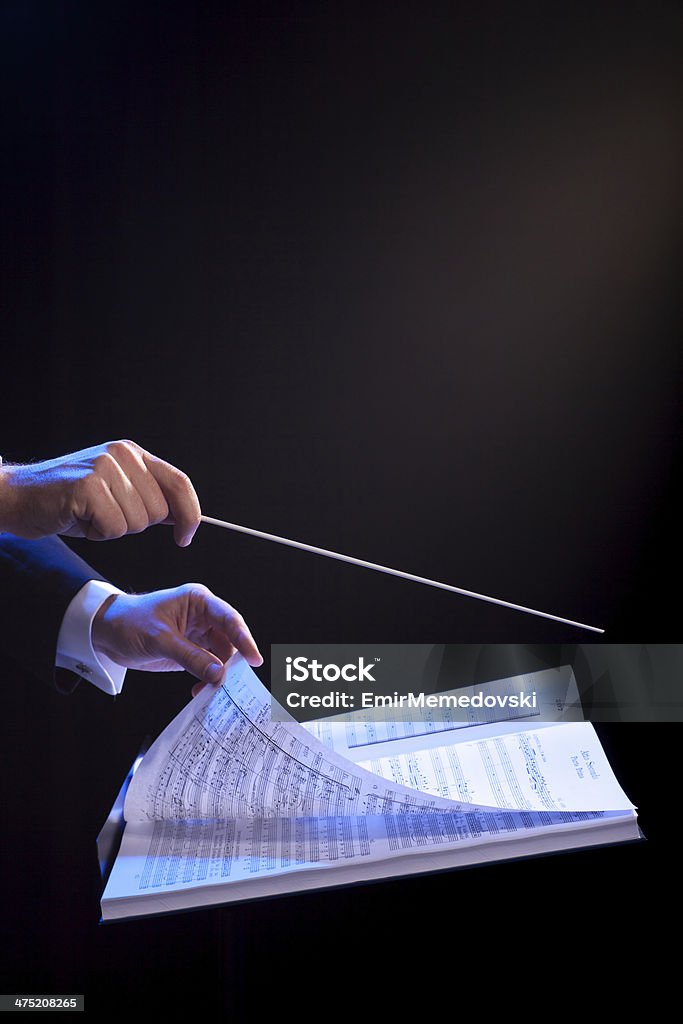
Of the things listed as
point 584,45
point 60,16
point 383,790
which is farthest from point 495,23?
point 383,790

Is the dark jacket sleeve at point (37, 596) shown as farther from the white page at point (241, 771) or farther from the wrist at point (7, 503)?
the white page at point (241, 771)

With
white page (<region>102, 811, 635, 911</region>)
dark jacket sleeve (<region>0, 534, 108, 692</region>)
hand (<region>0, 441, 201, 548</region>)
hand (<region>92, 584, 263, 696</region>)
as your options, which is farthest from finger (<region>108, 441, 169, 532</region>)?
white page (<region>102, 811, 635, 911</region>)

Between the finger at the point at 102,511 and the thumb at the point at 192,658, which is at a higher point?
the finger at the point at 102,511

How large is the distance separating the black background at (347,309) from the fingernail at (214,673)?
80 cm

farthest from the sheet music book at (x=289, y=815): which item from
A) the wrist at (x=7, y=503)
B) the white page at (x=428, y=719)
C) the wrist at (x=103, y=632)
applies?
the wrist at (x=7, y=503)

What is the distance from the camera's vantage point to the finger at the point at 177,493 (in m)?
0.96

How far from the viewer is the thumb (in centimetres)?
85

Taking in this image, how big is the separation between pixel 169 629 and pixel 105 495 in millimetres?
169

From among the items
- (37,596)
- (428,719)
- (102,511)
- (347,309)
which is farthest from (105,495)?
(347,309)

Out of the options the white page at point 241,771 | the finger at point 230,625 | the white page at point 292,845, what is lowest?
the white page at point 292,845

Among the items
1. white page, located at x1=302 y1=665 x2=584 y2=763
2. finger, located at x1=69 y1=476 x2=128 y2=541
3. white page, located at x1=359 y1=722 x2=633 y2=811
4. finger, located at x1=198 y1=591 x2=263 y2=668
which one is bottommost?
white page, located at x1=302 y1=665 x2=584 y2=763

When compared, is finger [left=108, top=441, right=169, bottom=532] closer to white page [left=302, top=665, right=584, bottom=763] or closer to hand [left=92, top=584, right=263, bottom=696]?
hand [left=92, top=584, right=263, bottom=696]

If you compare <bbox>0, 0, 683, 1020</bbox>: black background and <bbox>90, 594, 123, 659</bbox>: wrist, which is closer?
<bbox>90, 594, 123, 659</bbox>: wrist

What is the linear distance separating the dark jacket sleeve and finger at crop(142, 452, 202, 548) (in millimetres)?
222
